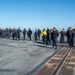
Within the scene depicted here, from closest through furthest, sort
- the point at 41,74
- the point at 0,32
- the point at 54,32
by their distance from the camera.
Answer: the point at 41,74, the point at 54,32, the point at 0,32

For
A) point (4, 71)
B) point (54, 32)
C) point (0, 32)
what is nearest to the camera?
point (4, 71)

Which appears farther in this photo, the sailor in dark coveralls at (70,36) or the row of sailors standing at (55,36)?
the sailor in dark coveralls at (70,36)

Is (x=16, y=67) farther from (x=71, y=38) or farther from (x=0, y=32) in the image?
(x=0, y=32)

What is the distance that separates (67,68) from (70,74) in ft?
4.37

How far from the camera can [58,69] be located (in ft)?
36.3

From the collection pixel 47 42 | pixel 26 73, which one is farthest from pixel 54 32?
pixel 26 73

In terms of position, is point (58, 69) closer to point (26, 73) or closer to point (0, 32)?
point (26, 73)

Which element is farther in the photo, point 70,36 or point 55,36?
point 70,36

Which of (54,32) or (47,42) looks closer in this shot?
(54,32)

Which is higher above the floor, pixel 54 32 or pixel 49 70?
pixel 54 32

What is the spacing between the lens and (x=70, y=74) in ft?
32.8

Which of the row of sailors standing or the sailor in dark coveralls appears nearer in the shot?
the row of sailors standing

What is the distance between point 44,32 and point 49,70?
16.7m

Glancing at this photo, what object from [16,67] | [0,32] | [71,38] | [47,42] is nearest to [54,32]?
[71,38]
